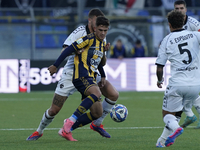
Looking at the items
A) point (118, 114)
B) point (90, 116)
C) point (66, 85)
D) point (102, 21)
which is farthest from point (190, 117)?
point (102, 21)

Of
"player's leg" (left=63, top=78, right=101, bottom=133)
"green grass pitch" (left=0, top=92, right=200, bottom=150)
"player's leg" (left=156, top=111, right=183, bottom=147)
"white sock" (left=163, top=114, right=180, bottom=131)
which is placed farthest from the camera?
"green grass pitch" (left=0, top=92, right=200, bottom=150)

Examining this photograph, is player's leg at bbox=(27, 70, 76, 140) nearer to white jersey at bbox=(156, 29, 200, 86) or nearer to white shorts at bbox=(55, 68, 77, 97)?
white shorts at bbox=(55, 68, 77, 97)

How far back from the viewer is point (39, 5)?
20656 mm

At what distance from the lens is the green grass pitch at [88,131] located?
5.89m

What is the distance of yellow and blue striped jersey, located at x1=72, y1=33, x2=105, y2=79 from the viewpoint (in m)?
6.09

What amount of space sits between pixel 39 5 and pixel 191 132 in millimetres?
14723

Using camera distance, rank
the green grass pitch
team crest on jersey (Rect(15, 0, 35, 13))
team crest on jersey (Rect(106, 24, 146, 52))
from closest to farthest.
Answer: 1. the green grass pitch
2. team crest on jersey (Rect(106, 24, 146, 52))
3. team crest on jersey (Rect(15, 0, 35, 13))

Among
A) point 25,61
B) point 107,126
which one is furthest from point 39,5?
point 107,126

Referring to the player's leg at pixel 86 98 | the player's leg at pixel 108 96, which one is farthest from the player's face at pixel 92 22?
the player's leg at pixel 86 98

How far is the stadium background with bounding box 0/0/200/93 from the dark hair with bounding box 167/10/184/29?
10.2 m

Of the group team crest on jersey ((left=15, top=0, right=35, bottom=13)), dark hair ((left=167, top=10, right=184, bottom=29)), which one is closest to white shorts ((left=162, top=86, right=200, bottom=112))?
dark hair ((left=167, top=10, right=184, bottom=29))

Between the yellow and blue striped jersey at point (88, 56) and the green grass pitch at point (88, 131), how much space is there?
0.98 metres

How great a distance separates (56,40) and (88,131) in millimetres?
10617

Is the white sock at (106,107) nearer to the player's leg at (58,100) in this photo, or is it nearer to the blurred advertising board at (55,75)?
the player's leg at (58,100)
